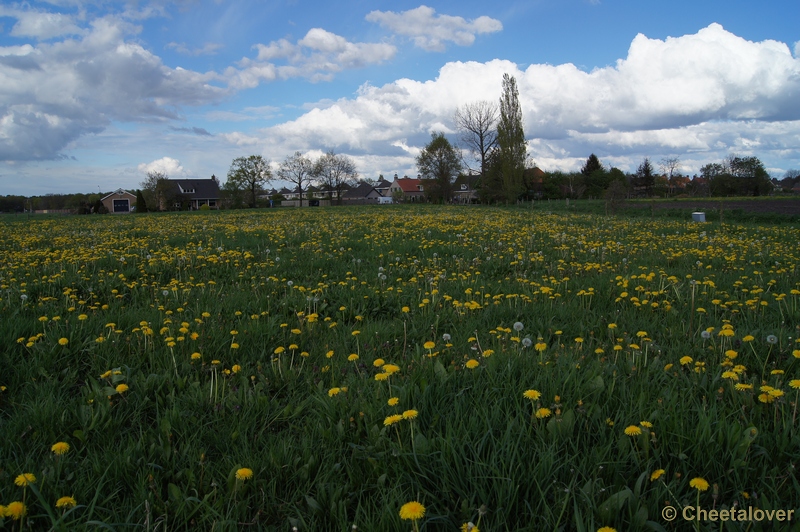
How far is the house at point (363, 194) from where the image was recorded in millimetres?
126787

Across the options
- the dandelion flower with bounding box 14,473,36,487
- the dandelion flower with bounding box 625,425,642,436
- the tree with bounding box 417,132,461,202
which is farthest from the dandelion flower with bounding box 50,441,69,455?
the tree with bounding box 417,132,461,202

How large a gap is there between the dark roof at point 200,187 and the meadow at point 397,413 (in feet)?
328

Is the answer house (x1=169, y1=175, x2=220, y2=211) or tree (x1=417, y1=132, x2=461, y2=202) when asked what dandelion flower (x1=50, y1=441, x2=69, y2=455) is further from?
house (x1=169, y1=175, x2=220, y2=211)

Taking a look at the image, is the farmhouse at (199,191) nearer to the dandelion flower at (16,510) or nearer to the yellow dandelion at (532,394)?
the dandelion flower at (16,510)

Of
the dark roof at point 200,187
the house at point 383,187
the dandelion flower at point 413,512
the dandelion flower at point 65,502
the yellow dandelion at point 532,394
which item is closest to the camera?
the dandelion flower at point 413,512

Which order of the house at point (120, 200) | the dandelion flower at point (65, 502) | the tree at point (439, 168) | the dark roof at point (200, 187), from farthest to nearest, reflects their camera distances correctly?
the dark roof at point (200, 187)
the house at point (120, 200)
the tree at point (439, 168)
the dandelion flower at point (65, 502)

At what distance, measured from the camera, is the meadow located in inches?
72.3

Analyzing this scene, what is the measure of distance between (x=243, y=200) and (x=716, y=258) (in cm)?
8685

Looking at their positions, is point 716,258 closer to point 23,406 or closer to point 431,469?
point 431,469

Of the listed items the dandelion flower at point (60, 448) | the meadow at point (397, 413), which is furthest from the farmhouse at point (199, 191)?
the dandelion flower at point (60, 448)

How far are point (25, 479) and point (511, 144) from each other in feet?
177

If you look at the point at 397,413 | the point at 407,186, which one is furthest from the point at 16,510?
the point at 407,186

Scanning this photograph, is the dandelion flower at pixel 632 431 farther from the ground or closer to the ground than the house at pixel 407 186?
closer to the ground

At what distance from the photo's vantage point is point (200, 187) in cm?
9756
